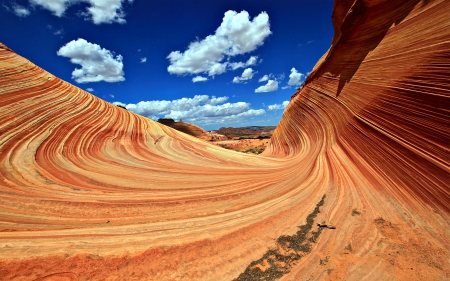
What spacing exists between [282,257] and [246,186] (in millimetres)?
2964

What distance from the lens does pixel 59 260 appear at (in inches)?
107

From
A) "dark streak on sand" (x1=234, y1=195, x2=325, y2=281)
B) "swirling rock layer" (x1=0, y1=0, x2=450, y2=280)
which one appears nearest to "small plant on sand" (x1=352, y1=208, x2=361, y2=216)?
"swirling rock layer" (x1=0, y1=0, x2=450, y2=280)

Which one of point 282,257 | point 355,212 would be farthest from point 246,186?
point 282,257

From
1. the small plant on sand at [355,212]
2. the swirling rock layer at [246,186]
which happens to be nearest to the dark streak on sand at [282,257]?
the swirling rock layer at [246,186]

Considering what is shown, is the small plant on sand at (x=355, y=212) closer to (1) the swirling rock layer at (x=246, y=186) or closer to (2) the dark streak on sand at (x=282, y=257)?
(1) the swirling rock layer at (x=246, y=186)

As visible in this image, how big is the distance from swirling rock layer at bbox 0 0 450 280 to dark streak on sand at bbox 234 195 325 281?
4 centimetres

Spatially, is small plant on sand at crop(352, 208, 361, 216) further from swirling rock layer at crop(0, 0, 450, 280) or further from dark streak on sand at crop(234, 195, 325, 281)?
dark streak on sand at crop(234, 195, 325, 281)

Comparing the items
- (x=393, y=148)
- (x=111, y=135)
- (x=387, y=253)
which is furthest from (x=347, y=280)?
(x=111, y=135)

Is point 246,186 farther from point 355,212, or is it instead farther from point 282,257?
point 282,257

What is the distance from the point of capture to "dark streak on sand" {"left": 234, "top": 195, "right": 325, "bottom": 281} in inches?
114

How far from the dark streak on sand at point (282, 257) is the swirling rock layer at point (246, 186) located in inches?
1.6

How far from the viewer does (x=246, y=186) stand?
616 centimetres

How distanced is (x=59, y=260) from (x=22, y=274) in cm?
35

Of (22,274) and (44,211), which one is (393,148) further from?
(44,211)
